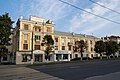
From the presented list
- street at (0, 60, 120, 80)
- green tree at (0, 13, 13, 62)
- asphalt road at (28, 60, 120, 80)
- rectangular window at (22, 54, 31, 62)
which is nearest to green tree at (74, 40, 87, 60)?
rectangular window at (22, 54, 31, 62)

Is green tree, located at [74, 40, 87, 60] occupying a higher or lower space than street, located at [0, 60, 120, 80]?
Result: higher

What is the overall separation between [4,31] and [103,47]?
47.9m

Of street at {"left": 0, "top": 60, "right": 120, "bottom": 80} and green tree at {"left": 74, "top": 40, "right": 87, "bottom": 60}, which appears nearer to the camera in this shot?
street at {"left": 0, "top": 60, "right": 120, "bottom": 80}

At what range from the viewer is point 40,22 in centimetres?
7344

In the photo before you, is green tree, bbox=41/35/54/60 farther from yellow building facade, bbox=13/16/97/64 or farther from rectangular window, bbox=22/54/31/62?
rectangular window, bbox=22/54/31/62

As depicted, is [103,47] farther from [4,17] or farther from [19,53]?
[4,17]

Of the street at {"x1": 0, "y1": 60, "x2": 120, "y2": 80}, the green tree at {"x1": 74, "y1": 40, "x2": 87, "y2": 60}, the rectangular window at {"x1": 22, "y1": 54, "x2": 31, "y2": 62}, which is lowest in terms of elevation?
the street at {"x1": 0, "y1": 60, "x2": 120, "y2": 80}

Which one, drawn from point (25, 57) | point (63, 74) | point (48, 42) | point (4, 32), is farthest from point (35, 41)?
point (63, 74)

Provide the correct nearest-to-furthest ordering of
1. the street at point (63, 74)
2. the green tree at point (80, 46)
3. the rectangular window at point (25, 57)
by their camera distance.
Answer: the street at point (63, 74)
the rectangular window at point (25, 57)
the green tree at point (80, 46)

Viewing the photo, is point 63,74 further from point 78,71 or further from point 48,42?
point 48,42

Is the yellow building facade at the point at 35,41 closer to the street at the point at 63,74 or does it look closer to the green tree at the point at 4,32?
the green tree at the point at 4,32

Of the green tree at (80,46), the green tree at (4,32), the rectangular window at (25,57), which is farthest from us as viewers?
the green tree at (80,46)

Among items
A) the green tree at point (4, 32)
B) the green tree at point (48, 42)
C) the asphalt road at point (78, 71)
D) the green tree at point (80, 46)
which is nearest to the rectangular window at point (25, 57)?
the green tree at point (48, 42)

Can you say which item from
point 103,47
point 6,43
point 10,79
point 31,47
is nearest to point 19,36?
point 31,47
